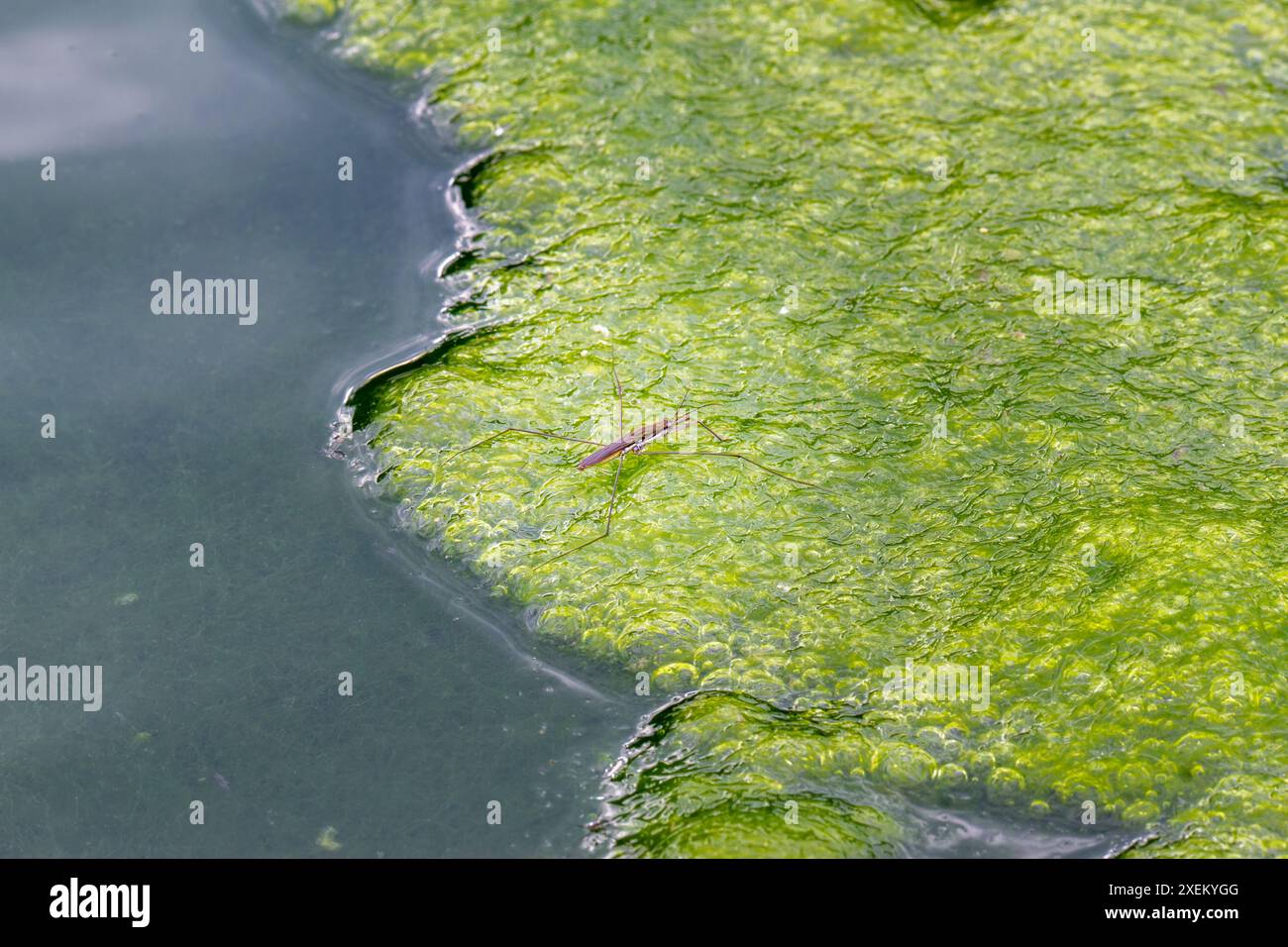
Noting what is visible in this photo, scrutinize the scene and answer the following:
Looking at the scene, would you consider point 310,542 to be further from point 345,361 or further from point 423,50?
point 423,50

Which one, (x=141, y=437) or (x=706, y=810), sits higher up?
(x=141, y=437)

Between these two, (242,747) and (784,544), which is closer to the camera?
(242,747)

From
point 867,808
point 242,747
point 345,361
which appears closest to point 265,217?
point 345,361
